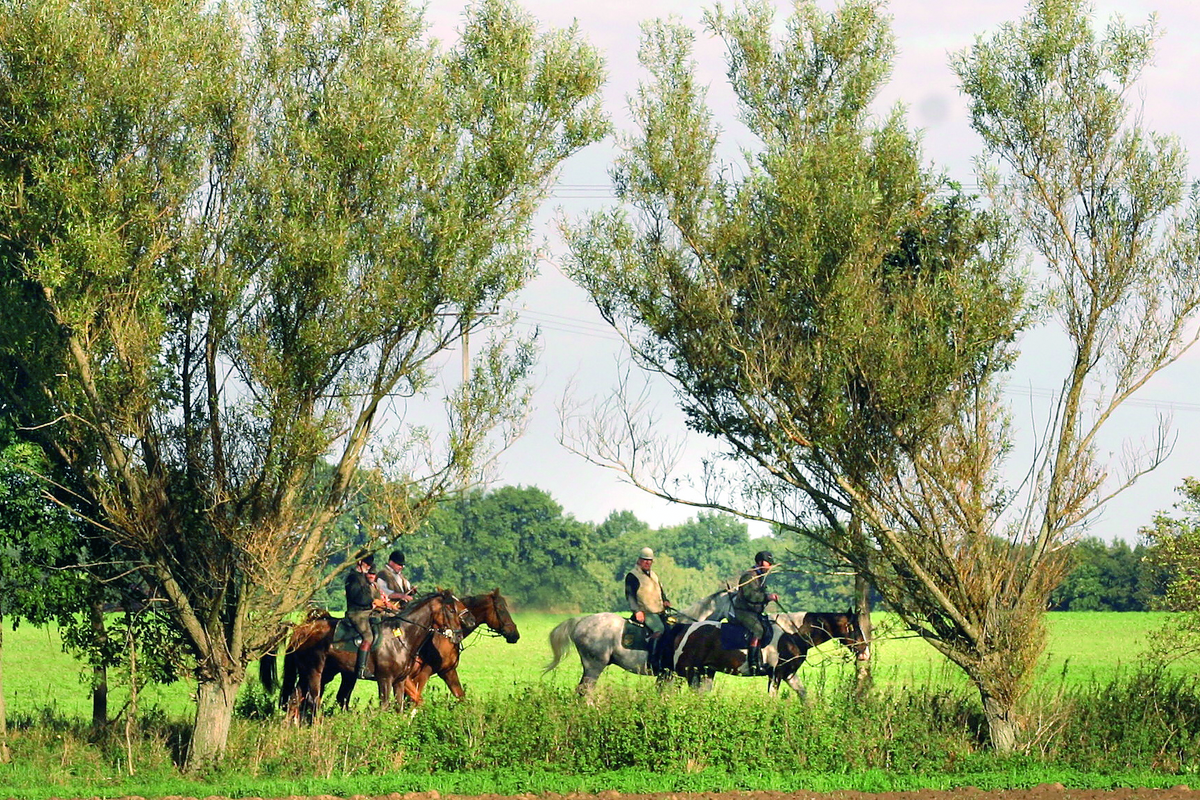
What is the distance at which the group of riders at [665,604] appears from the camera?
22.0 meters

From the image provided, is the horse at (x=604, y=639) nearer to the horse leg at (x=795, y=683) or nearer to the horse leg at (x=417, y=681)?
the horse leg at (x=795, y=683)

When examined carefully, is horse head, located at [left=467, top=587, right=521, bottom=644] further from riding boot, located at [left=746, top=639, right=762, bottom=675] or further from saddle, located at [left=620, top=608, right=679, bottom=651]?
riding boot, located at [left=746, top=639, right=762, bottom=675]

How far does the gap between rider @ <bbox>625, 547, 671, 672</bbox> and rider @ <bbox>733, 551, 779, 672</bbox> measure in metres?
1.51

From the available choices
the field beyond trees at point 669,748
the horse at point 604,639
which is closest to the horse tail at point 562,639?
the horse at point 604,639

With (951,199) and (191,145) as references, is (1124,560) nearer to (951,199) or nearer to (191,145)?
(951,199)

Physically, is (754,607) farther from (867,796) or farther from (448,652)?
(867,796)

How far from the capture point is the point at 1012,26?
19.5 m

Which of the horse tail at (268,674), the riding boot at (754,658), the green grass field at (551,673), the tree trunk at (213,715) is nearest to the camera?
the tree trunk at (213,715)

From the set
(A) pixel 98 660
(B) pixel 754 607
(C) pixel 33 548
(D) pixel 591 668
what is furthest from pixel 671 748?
(C) pixel 33 548

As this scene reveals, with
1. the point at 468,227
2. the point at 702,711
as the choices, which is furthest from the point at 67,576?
the point at 702,711

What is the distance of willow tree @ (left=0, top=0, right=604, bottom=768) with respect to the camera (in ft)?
56.5

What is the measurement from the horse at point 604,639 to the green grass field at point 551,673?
461 mm

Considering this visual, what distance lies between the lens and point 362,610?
21.1 meters

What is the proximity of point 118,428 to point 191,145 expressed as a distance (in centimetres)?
407
